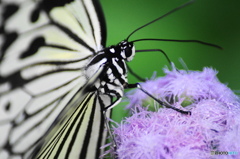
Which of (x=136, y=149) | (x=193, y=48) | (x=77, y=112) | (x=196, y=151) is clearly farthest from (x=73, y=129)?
(x=193, y=48)

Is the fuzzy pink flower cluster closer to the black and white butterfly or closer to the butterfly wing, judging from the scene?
the black and white butterfly

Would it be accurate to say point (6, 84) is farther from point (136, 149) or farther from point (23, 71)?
point (136, 149)

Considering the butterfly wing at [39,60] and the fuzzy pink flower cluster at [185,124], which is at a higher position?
the butterfly wing at [39,60]

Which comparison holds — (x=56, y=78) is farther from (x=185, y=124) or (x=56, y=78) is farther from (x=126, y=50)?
(x=185, y=124)

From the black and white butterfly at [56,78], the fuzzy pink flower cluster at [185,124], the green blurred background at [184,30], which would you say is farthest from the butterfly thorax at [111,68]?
the green blurred background at [184,30]

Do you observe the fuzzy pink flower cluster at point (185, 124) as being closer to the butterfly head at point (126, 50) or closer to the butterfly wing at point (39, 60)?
the butterfly head at point (126, 50)

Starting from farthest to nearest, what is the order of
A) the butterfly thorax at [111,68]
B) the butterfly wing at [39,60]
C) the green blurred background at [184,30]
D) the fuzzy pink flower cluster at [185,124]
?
the green blurred background at [184,30] → the butterfly thorax at [111,68] → the butterfly wing at [39,60] → the fuzzy pink flower cluster at [185,124]
